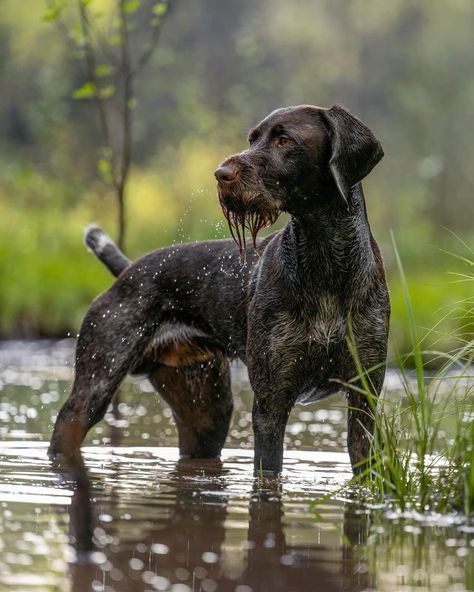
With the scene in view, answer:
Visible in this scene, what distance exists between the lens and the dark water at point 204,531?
415 cm

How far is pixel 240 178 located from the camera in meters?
6.01

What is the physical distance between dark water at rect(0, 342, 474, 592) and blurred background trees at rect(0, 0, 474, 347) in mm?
10050

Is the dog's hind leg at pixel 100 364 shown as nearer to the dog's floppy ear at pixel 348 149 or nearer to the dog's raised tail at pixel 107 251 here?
the dog's raised tail at pixel 107 251

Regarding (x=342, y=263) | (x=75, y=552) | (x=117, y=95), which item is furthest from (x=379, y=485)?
(x=117, y=95)

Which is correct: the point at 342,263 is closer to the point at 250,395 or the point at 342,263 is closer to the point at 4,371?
the point at 250,395

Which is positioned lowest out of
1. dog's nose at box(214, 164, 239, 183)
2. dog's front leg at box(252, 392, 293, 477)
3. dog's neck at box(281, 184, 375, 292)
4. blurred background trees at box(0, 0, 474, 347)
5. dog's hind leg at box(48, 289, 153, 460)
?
dog's front leg at box(252, 392, 293, 477)

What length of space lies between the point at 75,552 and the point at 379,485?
1.74 meters

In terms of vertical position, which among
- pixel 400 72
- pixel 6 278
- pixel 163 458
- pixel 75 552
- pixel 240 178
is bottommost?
pixel 75 552

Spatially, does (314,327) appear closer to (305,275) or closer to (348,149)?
(305,275)

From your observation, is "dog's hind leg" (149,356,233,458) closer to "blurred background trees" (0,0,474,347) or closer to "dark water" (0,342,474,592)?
"dark water" (0,342,474,592)

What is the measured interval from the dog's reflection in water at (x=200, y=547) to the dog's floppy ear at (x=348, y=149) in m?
1.54

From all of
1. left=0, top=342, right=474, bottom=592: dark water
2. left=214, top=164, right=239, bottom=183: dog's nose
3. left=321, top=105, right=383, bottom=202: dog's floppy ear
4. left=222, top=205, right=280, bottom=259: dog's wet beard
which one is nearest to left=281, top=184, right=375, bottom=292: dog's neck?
left=321, top=105, right=383, bottom=202: dog's floppy ear

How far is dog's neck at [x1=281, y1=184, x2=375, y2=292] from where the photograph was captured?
6.41 m

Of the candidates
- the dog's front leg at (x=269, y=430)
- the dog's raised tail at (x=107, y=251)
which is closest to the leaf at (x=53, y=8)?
the dog's raised tail at (x=107, y=251)
